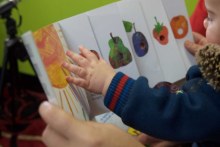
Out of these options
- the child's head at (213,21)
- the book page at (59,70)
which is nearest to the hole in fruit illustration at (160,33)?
the child's head at (213,21)

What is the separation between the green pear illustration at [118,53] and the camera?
62 centimetres

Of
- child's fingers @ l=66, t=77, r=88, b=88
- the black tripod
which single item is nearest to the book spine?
the black tripod

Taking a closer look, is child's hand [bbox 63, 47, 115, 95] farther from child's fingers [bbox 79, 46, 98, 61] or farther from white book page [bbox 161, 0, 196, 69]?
white book page [bbox 161, 0, 196, 69]

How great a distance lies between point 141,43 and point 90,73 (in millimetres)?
171

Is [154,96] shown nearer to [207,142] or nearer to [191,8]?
[207,142]

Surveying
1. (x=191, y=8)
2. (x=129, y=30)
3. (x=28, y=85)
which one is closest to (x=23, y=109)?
(x=28, y=85)

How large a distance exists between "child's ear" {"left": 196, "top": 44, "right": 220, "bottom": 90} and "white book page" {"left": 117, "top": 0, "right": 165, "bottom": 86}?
183mm

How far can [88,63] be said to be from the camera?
556 mm

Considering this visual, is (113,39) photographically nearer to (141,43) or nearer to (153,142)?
(141,43)

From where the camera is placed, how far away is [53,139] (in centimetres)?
34

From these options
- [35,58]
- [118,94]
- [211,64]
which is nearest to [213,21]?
[211,64]

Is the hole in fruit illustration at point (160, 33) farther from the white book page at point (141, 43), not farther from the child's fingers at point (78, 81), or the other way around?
the child's fingers at point (78, 81)

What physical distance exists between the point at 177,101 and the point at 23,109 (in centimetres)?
118

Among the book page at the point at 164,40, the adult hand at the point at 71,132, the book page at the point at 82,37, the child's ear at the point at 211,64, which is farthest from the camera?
the book page at the point at 164,40
